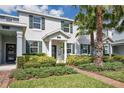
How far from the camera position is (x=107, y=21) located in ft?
60.5

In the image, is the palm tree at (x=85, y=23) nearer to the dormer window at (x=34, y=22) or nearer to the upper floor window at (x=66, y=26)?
the upper floor window at (x=66, y=26)

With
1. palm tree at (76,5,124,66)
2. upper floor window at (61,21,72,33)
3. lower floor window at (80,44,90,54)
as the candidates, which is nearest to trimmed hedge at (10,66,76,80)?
palm tree at (76,5,124,66)

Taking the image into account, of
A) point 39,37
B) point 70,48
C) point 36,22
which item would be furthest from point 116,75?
point 36,22

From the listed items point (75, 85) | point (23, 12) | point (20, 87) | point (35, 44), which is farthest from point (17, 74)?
point (23, 12)

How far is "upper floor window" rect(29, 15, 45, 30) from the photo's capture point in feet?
57.7

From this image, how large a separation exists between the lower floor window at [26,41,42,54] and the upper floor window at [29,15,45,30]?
1920mm

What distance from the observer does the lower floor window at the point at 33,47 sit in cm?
1725

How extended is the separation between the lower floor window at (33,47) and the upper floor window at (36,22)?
192 centimetres

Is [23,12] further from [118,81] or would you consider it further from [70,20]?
[118,81]

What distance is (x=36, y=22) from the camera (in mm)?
18031

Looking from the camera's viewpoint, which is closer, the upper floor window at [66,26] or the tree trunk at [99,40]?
the tree trunk at [99,40]

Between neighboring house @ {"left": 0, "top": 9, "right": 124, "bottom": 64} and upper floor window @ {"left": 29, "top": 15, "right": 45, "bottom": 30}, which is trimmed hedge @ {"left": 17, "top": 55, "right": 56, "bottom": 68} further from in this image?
upper floor window @ {"left": 29, "top": 15, "right": 45, "bottom": 30}

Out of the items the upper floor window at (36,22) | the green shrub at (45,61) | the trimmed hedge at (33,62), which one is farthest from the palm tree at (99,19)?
the upper floor window at (36,22)

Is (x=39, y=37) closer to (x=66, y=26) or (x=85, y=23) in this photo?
(x=66, y=26)
